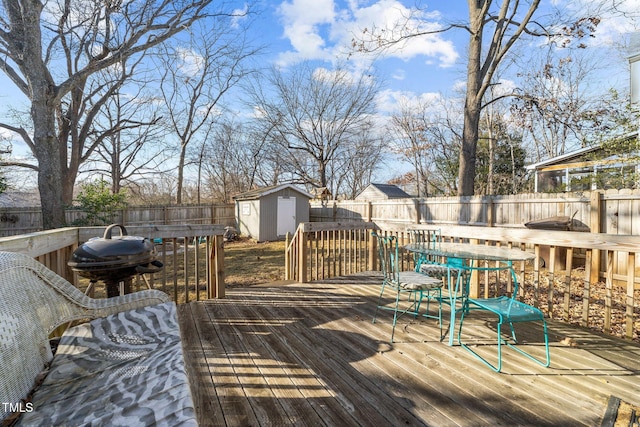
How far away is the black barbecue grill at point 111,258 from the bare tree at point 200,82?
531 inches

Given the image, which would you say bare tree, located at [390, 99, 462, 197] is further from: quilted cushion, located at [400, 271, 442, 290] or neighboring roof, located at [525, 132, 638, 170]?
quilted cushion, located at [400, 271, 442, 290]

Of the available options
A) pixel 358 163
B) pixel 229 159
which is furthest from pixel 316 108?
pixel 229 159

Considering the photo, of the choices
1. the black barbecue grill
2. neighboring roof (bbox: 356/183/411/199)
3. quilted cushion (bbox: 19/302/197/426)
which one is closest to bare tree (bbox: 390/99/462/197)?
neighboring roof (bbox: 356/183/411/199)

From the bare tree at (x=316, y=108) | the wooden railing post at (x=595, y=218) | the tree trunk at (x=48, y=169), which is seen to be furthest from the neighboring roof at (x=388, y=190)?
the tree trunk at (x=48, y=169)

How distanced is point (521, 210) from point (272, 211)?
29.1 ft

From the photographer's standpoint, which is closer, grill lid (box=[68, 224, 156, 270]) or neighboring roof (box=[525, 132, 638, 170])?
grill lid (box=[68, 224, 156, 270])

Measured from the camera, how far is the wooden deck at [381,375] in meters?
1.74

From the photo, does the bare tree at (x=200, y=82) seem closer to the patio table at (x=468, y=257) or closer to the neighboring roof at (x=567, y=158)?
the neighboring roof at (x=567, y=158)

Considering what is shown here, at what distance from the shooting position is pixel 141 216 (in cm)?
1227

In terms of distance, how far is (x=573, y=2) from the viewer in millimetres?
6816

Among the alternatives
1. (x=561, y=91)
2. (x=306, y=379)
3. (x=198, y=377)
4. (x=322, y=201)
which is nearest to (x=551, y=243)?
(x=306, y=379)

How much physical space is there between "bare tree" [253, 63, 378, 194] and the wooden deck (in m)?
13.6

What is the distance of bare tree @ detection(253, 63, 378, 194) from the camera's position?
16.1 m

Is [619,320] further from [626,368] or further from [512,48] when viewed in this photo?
[512,48]
